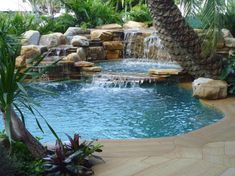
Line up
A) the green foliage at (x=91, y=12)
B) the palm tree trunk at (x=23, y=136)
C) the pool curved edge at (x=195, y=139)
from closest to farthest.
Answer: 1. the palm tree trunk at (x=23, y=136)
2. the pool curved edge at (x=195, y=139)
3. the green foliage at (x=91, y=12)

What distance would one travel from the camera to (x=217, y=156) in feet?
15.1

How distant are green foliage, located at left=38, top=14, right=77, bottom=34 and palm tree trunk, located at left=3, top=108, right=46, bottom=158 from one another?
1078 centimetres

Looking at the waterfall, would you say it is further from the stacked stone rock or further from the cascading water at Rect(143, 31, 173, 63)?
the stacked stone rock

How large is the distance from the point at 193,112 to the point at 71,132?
7.83 feet

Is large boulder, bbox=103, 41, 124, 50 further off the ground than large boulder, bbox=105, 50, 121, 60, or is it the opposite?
large boulder, bbox=103, 41, 124, 50

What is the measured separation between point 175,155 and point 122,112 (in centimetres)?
305

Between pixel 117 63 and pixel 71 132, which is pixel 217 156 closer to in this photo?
pixel 71 132

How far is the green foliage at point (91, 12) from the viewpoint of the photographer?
1642cm

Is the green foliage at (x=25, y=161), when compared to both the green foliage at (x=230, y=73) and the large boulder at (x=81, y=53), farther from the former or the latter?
the large boulder at (x=81, y=53)

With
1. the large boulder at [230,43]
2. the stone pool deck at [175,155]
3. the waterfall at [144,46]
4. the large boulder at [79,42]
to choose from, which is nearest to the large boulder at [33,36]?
the large boulder at [79,42]

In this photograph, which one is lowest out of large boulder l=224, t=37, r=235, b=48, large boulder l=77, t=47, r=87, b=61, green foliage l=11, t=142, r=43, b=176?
green foliage l=11, t=142, r=43, b=176

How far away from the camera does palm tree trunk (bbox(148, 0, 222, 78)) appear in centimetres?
895

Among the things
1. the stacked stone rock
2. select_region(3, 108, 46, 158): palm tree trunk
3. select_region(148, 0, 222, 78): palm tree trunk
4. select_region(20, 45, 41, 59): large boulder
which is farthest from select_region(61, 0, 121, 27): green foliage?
select_region(3, 108, 46, 158): palm tree trunk

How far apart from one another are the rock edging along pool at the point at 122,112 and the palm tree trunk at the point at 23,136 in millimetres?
1838
